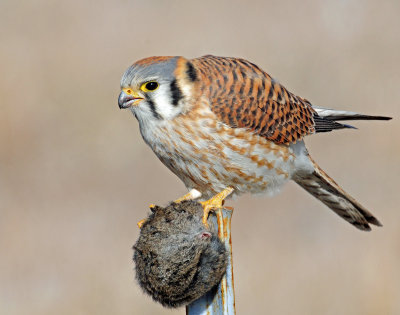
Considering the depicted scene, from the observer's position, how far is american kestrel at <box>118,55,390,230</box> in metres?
4.28

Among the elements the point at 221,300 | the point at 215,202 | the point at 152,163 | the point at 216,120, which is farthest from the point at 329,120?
the point at 152,163

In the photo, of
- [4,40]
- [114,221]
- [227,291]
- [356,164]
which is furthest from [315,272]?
[4,40]

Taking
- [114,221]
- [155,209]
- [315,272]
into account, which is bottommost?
[155,209]

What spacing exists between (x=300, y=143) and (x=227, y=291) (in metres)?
1.66

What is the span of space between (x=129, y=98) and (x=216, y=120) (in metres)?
0.49

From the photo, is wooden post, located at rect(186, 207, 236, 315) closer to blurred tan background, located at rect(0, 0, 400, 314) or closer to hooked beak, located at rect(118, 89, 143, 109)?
hooked beak, located at rect(118, 89, 143, 109)

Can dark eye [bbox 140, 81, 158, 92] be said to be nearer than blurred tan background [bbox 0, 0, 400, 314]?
Yes

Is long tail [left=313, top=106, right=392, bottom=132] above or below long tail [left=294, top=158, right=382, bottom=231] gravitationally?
above

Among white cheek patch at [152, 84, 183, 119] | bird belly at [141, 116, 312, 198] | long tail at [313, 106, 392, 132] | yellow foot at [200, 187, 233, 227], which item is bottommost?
yellow foot at [200, 187, 233, 227]

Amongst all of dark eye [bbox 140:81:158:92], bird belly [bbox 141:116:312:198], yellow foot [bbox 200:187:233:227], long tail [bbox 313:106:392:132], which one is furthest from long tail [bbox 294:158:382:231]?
dark eye [bbox 140:81:158:92]

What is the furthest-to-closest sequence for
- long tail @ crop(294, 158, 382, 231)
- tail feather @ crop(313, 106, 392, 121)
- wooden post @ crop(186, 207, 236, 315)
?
long tail @ crop(294, 158, 382, 231), tail feather @ crop(313, 106, 392, 121), wooden post @ crop(186, 207, 236, 315)

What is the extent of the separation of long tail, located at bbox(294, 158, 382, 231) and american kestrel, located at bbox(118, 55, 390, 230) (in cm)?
39

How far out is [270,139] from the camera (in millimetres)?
4703

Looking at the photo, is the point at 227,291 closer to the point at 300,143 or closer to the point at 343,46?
the point at 300,143
